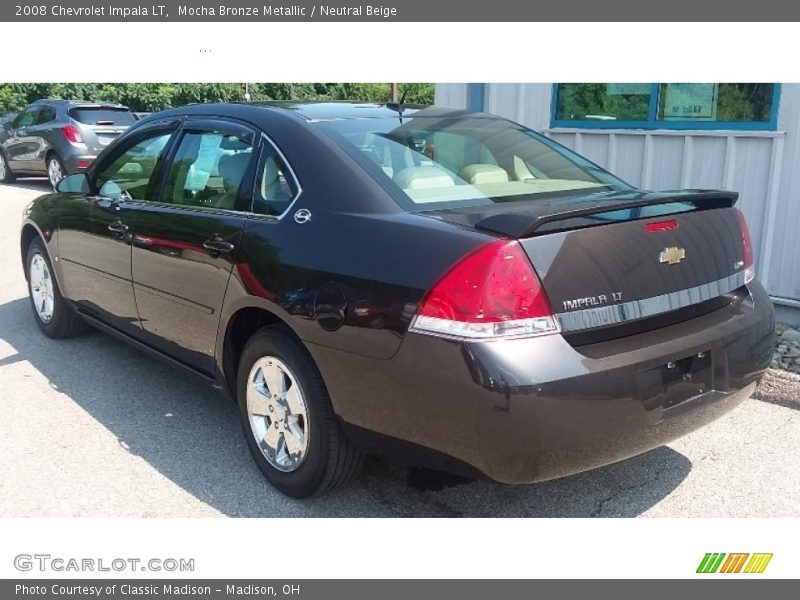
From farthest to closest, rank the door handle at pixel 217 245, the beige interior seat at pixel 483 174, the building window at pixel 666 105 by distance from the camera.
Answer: the building window at pixel 666 105, the door handle at pixel 217 245, the beige interior seat at pixel 483 174

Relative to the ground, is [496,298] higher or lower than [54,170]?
higher

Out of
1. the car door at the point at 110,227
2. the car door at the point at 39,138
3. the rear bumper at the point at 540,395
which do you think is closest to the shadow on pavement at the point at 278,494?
the car door at the point at 110,227

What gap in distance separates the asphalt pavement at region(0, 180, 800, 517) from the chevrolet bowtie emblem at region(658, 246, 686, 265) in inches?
44.1

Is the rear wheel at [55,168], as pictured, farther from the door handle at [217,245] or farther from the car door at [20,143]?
the door handle at [217,245]

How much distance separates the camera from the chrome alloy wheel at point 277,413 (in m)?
3.16

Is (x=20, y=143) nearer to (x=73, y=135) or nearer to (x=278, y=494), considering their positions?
(x=73, y=135)

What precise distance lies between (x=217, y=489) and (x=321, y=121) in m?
1.75

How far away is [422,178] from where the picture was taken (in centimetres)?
312

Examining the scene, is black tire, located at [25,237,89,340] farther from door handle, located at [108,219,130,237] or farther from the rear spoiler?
the rear spoiler

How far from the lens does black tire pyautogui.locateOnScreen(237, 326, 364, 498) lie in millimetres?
3004

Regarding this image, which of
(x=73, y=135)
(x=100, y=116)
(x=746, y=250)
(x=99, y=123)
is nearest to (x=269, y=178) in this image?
(x=746, y=250)

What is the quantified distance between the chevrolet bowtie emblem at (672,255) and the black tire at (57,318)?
403 cm

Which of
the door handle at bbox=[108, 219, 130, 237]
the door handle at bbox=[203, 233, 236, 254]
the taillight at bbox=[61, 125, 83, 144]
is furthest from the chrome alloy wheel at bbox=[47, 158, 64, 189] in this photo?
the door handle at bbox=[203, 233, 236, 254]

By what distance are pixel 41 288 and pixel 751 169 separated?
17.9 feet
